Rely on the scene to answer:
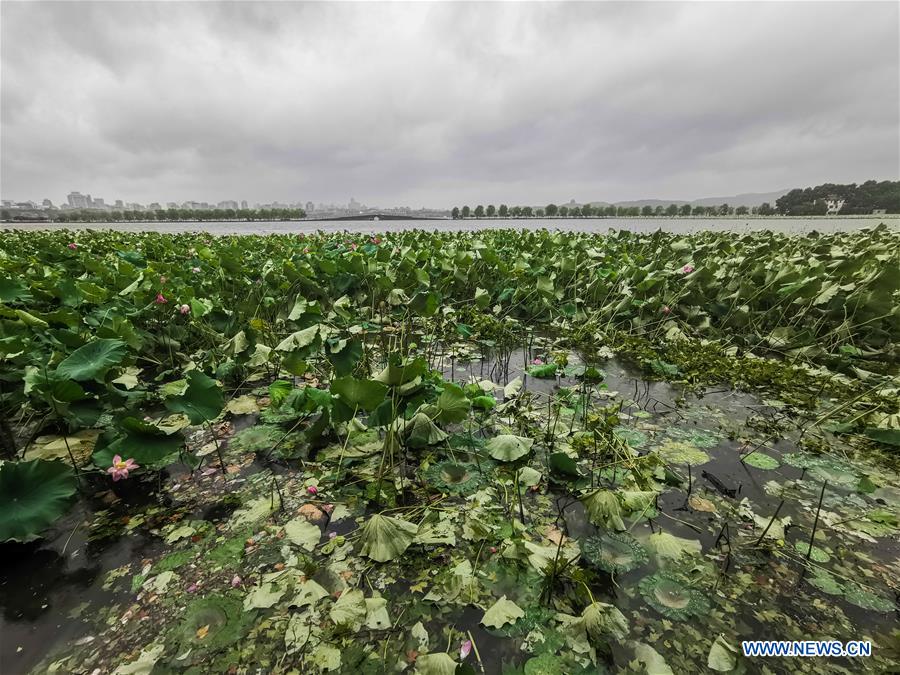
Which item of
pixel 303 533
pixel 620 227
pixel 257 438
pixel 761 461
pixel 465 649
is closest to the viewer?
pixel 465 649

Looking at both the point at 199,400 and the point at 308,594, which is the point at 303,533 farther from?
the point at 199,400

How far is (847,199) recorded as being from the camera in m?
65.6

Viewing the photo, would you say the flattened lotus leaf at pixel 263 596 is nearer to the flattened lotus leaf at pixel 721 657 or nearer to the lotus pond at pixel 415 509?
the lotus pond at pixel 415 509

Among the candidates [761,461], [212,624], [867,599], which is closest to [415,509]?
[212,624]

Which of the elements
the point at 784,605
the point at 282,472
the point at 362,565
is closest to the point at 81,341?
the point at 282,472

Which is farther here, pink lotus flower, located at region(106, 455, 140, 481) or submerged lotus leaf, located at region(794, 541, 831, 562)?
pink lotus flower, located at region(106, 455, 140, 481)

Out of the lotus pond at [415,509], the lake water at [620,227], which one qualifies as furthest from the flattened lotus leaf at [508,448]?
the lake water at [620,227]

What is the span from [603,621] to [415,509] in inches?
41.1

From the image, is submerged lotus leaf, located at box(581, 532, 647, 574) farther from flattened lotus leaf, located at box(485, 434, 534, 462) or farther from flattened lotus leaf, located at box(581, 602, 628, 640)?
flattened lotus leaf, located at box(485, 434, 534, 462)

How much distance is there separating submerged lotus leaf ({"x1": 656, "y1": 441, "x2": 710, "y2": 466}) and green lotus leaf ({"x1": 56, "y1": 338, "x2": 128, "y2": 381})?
3.58m

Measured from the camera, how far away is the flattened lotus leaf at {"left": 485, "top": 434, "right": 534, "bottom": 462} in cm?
221

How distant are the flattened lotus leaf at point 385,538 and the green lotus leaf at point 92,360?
1.82 m

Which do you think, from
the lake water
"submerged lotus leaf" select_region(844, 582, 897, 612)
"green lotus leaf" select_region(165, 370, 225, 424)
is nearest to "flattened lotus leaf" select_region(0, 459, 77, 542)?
"green lotus leaf" select_region(165, 370, 225, 424)

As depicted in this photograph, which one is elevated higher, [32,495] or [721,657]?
[32,495]
